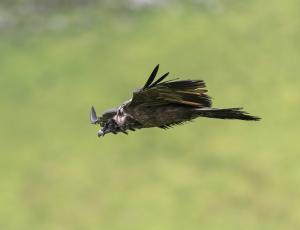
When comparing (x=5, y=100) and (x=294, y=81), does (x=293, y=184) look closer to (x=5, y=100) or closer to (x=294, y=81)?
(x=294, y=81)

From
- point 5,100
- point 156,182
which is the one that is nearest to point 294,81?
point 156,182

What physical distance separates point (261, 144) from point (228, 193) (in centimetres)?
429

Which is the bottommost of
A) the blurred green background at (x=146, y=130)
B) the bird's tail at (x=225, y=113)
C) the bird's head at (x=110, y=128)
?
the bird's tail at (x=225, y=113)

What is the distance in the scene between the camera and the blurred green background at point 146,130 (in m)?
39.8

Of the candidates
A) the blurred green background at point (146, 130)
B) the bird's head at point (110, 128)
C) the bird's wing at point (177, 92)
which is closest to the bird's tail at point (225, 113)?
the bird's wing at point (177, 92)

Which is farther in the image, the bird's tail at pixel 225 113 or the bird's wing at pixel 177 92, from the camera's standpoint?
the bird's wing at pixel 177 92

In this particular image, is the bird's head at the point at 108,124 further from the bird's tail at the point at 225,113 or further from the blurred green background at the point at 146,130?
the blurred green background at the point at 146,130

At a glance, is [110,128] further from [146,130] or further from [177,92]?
[146,130]

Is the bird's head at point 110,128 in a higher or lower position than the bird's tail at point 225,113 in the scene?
higher

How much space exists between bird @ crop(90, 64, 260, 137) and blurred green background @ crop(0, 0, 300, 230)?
32.1 m

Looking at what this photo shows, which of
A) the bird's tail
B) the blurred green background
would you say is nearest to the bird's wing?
the bird's tail

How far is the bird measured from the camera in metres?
6.59

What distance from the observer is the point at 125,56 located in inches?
1858

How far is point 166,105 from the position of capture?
6836mm
